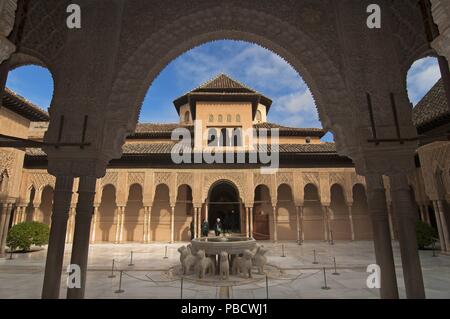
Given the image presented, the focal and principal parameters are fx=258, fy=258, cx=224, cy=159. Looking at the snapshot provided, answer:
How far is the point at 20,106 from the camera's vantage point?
481 inches

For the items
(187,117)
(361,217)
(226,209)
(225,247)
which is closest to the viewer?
(225,247)

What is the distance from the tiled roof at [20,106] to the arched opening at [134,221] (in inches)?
310

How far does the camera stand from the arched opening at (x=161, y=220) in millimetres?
18547

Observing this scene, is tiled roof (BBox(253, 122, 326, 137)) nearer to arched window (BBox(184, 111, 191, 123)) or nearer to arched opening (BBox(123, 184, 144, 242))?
arched window (BBox(184, 111, 191, 123))

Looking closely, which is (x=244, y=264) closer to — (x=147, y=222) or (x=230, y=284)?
(x=230, y=284)

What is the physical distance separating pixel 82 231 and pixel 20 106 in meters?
11.5

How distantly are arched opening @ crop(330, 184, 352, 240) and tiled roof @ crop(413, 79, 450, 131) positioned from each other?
291 inches

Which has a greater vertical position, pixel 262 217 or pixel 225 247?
pixel 262 217

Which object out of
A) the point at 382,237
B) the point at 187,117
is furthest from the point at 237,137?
the point at 382,237

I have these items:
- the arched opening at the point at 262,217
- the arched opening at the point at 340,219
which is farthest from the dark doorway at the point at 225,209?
the arched opening at the point at 340,219

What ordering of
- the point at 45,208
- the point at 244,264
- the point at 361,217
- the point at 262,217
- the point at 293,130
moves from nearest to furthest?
the point at 244,264 < the point at 45,208 < the point at 361,217 < the point at 262,217 < the point at 293,130

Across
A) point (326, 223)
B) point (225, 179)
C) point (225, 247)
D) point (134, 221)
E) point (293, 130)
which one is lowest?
point (225, 247)

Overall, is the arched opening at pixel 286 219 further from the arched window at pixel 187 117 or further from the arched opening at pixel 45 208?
the arched opening at pixel 45 208

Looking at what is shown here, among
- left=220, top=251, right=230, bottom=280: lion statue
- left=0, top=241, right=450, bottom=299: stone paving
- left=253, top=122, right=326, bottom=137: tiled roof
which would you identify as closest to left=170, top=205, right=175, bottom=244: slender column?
left=0, top=241, right=450, bottom=299: stone paving
